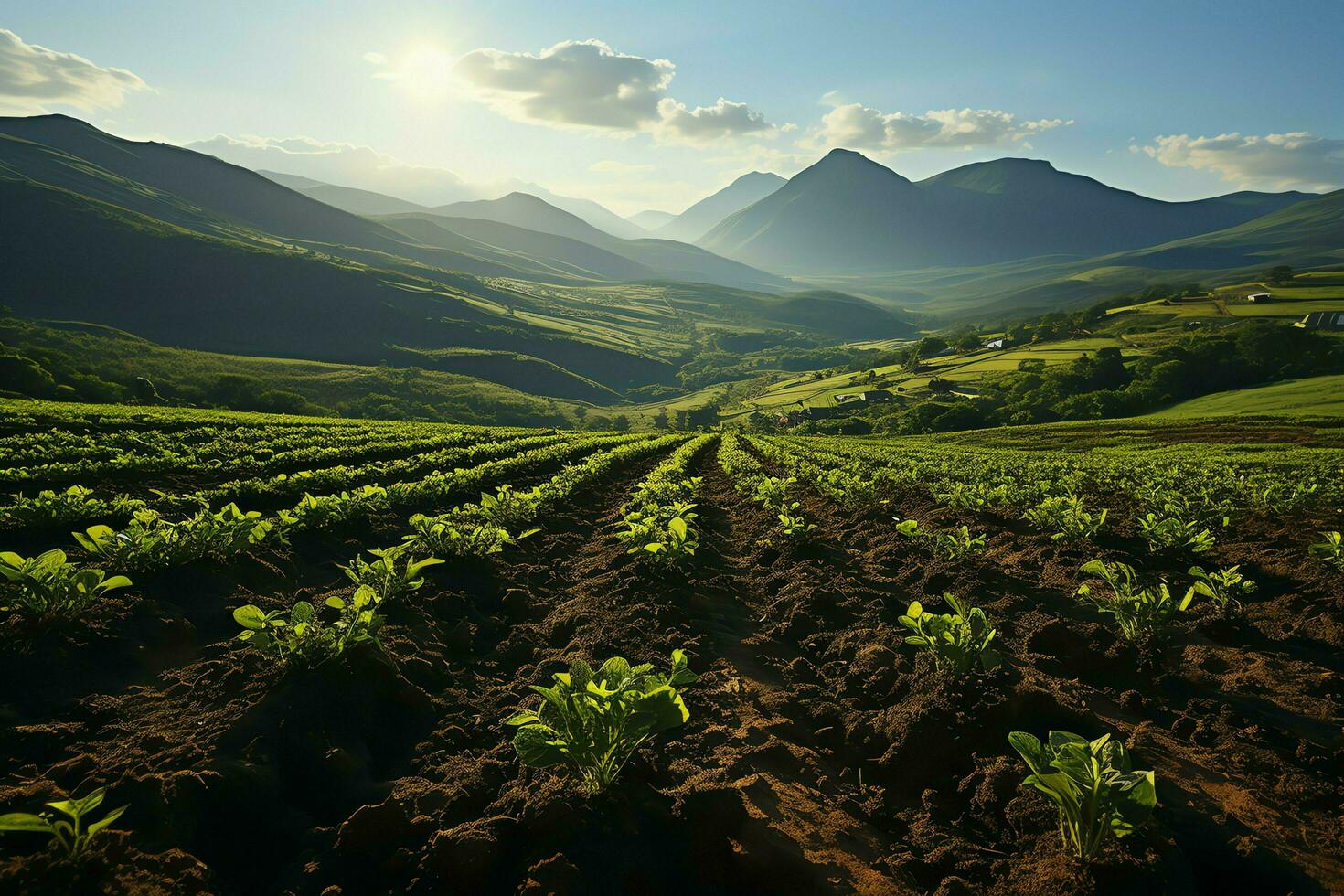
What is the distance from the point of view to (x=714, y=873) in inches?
139

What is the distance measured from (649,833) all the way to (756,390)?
18503cm

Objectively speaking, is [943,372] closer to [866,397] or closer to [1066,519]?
[866,397]

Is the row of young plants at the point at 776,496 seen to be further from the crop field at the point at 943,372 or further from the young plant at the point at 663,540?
the crop field at the point at 943,372

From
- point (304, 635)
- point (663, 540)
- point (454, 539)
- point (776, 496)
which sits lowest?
point (776, 496)

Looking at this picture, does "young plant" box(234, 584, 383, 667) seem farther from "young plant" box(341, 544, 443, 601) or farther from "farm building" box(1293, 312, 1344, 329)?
"farm building" box(1293, 312, 1344, 329)

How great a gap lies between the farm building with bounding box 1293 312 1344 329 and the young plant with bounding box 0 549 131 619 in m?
158

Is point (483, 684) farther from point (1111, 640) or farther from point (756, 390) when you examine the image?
point (756, 390)

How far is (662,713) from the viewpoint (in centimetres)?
401

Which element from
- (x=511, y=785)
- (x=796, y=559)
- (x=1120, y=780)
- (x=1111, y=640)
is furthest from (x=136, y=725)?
(x=1111, y=640)

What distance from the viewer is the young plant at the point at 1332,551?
7707mm

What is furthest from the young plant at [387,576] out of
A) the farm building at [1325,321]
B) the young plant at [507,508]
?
the farm building at [1325,321]

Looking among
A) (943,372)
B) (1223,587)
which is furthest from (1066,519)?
(943,372)

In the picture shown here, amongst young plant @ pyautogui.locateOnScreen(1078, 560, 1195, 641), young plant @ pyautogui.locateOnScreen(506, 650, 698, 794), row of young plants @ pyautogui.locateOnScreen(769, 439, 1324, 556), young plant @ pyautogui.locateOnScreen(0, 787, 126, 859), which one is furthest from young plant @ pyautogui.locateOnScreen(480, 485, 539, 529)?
young plant @ pyautogui.locateOnScreen(1078, 560, 1195, 641)

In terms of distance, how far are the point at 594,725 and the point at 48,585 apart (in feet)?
18.5
